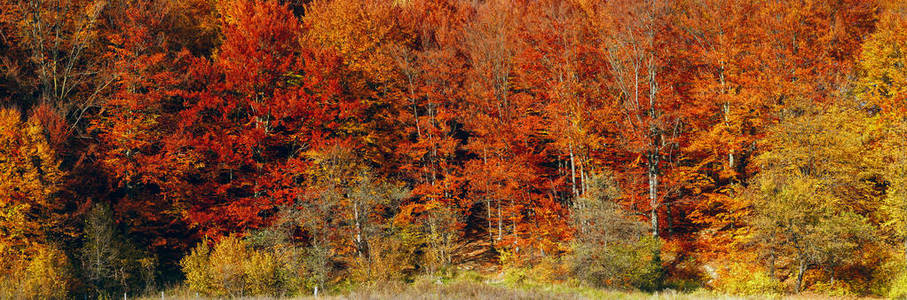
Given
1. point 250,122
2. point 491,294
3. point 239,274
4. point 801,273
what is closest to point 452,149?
point 250,122

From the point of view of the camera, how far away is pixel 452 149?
1373 inches

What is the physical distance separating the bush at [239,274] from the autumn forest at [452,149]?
0.14 m

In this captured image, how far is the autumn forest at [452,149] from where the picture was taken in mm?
25250

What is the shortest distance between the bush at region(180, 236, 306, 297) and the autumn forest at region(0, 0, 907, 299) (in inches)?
5.3

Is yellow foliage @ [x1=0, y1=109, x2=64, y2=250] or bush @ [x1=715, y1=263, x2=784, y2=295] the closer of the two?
bush @ [x1=715, y1=263, x2=784, y2=295]

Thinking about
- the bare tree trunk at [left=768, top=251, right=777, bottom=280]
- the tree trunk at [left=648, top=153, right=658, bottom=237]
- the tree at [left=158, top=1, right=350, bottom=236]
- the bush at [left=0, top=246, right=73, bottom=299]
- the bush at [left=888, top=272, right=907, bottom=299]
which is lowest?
the bush at [left=888, top=272, right=907, bottom=299]

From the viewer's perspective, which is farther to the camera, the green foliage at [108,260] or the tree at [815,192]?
the green foliage at [108,260]

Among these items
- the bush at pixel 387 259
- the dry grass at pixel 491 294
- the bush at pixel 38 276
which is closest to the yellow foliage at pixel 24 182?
the bush at pixel 38 276

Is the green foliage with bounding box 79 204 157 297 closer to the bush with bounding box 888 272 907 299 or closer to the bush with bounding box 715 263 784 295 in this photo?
the bush with bounding box 715 263 784 295

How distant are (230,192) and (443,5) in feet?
83.7

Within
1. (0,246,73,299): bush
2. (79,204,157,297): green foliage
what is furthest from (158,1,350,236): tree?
(0,246,73,299): bush

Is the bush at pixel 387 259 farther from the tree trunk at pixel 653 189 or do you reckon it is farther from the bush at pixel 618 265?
the tree trunk at pixel 653 189

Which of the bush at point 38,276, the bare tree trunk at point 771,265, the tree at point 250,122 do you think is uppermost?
the tree at point 250,122

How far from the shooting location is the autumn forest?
2525 cm
